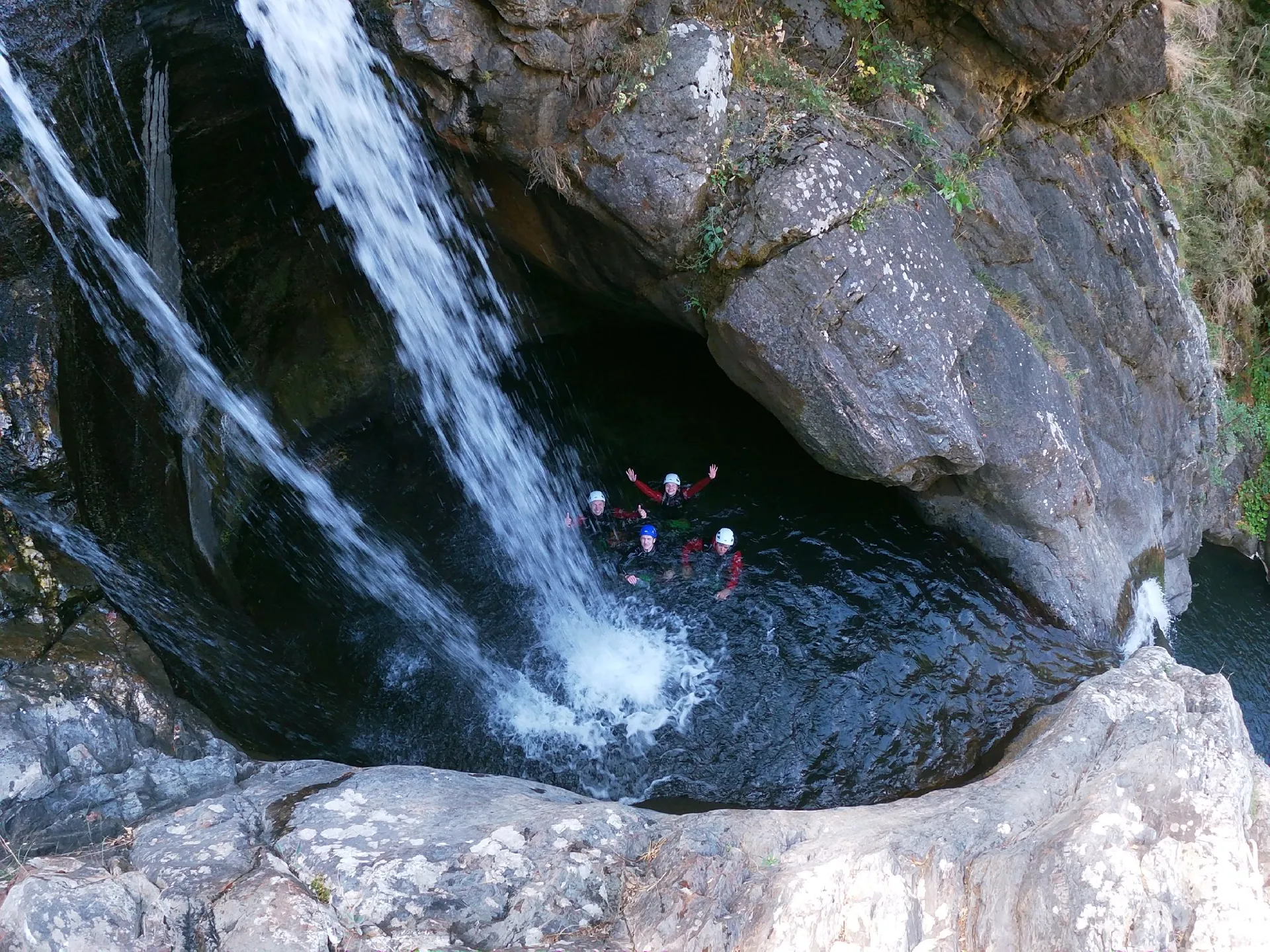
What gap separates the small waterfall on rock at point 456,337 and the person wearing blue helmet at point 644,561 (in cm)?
38

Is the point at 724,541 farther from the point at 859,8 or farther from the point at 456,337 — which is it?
the point at 859,8

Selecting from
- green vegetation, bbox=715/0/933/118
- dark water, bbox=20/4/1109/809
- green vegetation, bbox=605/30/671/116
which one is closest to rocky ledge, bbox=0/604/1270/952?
dark water, bbox=20/4/1109/809

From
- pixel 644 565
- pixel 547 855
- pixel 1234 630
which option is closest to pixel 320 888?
pixel 547 855

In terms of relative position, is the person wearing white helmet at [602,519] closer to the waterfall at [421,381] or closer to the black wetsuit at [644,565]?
the waterfall at [421,381]

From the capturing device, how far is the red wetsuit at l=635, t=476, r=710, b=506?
9.05 meters

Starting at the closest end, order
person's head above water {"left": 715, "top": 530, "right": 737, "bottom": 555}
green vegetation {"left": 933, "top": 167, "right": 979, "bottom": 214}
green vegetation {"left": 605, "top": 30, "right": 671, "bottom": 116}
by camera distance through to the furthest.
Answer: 1. green vegetation {"left": 605, "top": 30, "right": 671, "bottom": 116}
2. green vegetation {"left": 933, "top": 167, "right": 979, "bottom": 214}
3. person's head above water {"left": 715, "top": 530, "right": 737, "bottom": 555}

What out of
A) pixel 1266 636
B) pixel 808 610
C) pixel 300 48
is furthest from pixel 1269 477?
pixel 300 48

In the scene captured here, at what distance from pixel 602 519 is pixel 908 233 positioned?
4297 millimetres

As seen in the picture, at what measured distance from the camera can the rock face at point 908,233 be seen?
632 cm

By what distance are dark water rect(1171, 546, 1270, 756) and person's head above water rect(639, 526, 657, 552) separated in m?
6.33

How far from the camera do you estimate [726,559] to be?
8.65m

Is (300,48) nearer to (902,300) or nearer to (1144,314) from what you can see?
(902,300)

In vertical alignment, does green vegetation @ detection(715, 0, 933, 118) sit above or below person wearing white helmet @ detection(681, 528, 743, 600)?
above

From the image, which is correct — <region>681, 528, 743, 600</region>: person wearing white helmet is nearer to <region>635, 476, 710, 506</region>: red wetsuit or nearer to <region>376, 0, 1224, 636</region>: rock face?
<region>635, 476, 710, 506</region>: red wetsuit
